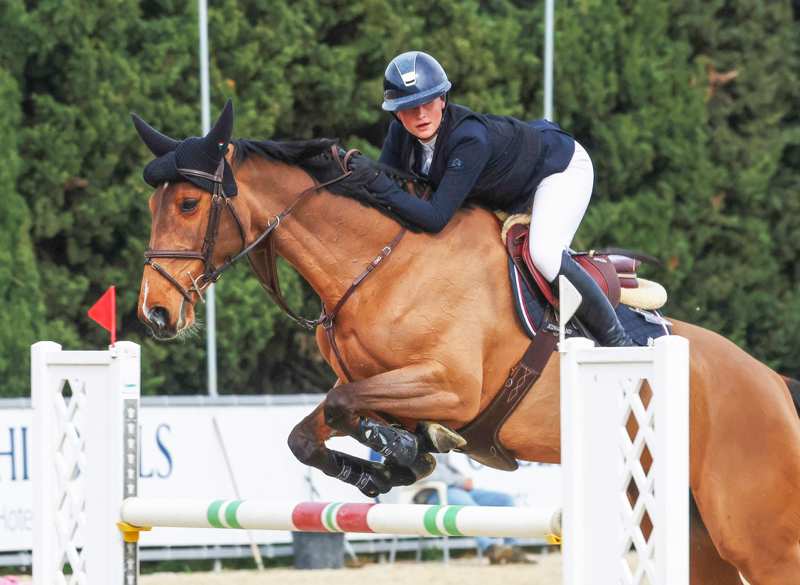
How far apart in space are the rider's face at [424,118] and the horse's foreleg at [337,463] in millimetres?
1023

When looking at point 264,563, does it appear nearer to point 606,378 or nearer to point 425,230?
point 425,230

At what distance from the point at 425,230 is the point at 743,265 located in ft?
30.4

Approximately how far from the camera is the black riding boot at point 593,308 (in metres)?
5.29

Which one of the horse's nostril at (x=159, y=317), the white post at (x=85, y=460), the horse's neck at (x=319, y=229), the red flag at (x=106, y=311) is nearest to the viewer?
the white post at (x=85, y=460)

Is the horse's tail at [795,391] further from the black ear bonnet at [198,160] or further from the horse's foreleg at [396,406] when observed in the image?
the black ear bonnet at [198,160]

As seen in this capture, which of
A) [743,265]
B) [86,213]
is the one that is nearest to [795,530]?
[86,213]

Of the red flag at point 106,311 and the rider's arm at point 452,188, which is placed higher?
the rider's arm at point 452,188

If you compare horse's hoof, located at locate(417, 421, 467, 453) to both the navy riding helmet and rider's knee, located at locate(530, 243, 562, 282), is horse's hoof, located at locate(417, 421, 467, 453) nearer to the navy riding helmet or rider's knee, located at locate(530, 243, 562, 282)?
rider's knee, located at locate(530, 243, 562, 282)

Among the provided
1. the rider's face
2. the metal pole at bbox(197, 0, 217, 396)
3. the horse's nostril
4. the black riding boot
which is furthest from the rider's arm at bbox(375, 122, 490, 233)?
the metal pole at bbox(197, 0, 217, 396)

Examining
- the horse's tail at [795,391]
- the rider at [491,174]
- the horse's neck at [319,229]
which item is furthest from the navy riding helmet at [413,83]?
the horse's tail at [795,391]

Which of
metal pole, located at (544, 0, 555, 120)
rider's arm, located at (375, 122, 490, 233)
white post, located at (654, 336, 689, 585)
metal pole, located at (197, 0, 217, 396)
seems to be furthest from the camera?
metal pole, located at (544, 0, 555, 120)

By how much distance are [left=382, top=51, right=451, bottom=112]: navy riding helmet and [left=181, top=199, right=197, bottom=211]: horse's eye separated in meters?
0.74

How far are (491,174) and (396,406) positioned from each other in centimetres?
92

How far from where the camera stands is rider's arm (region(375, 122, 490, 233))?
5.16m
